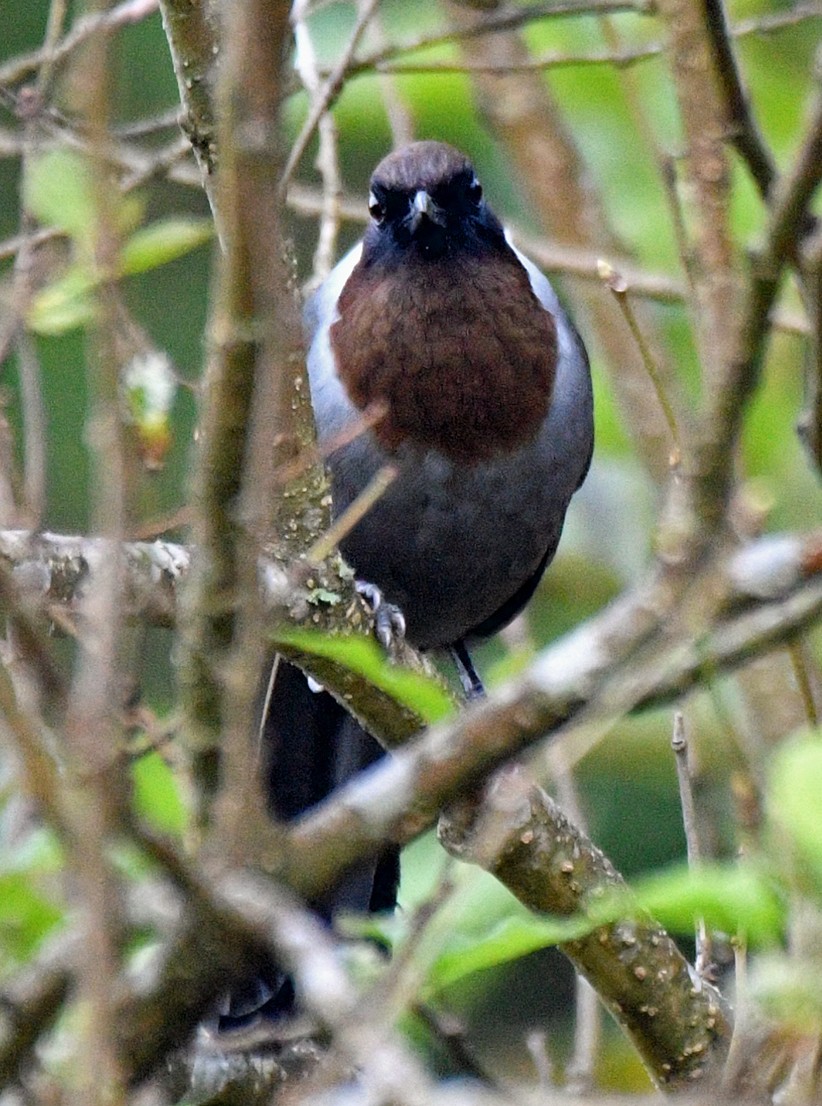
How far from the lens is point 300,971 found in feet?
4.46

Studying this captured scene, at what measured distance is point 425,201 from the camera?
376cm

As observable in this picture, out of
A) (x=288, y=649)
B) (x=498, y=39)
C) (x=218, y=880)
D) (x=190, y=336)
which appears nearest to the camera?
(x=218, y=880)

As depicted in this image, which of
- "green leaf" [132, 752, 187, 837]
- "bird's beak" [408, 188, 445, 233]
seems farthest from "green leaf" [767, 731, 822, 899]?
"bird's beak" [408, 188, 445, 233]

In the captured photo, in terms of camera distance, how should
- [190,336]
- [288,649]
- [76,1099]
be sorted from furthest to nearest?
[190,336] < [288,649] < [76,1099]

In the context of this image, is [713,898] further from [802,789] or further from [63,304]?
[63,304]

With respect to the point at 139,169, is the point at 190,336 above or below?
below

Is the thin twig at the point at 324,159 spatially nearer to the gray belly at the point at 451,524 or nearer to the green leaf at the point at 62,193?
the gray belly at the point at 451,524

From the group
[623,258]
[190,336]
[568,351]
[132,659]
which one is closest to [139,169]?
[568,351]

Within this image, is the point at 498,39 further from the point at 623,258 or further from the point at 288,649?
the point at 288,649

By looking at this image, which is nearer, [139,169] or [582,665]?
[582,665]

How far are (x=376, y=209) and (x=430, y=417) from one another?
0.50 metres

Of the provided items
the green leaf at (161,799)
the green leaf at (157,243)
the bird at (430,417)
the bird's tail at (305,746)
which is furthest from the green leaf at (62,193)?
the bird's tail at (305,746)

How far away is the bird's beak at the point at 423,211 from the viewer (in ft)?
12.3

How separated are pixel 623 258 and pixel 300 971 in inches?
146
